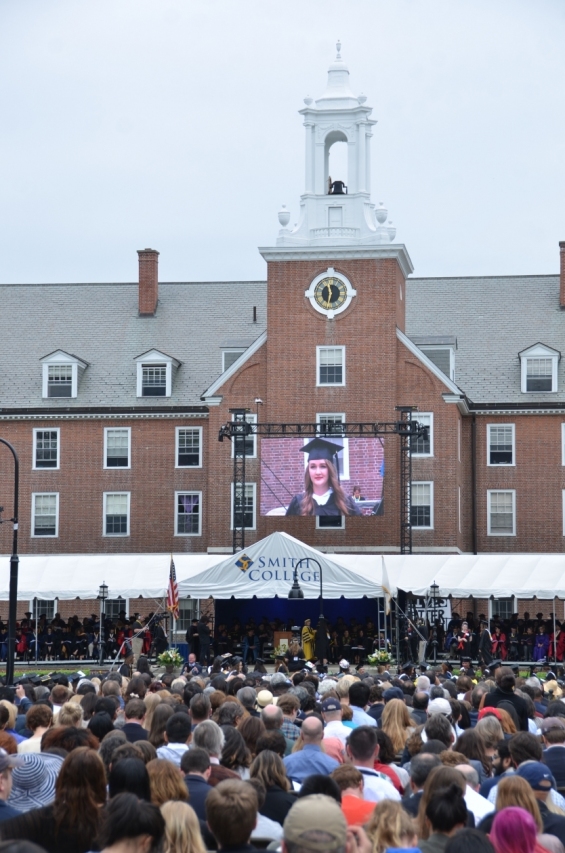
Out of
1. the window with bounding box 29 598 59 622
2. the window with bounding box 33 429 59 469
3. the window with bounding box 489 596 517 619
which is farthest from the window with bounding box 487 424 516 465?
the window with bounding box 29 598 59 622

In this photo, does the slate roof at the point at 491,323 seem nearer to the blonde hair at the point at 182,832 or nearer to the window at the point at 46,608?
the window at the point at 46,608

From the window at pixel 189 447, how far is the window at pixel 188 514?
3.95ft

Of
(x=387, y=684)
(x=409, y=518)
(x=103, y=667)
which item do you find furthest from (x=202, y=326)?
(x=387, y=684)

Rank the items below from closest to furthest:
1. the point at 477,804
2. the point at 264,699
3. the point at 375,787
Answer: the point at 477,804
the point at 375,787
the point at 264,699

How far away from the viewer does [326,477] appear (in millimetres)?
51406

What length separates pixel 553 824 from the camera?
8.88m

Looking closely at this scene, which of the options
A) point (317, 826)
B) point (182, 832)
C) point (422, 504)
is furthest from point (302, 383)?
point (317, 826)

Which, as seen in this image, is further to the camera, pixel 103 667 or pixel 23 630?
pixel 23 630

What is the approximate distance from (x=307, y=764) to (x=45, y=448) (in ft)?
159

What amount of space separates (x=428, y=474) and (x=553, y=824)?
4587 cm

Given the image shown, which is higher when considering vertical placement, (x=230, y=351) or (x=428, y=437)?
(x=230, y=351)

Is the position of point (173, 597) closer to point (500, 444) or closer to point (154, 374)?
point (154, 374)

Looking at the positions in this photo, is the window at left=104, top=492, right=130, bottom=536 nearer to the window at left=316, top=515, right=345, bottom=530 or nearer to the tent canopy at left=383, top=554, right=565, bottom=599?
the window at left=316, top=515, right=345, bottom=530

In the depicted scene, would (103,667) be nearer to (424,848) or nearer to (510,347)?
(510,347)
